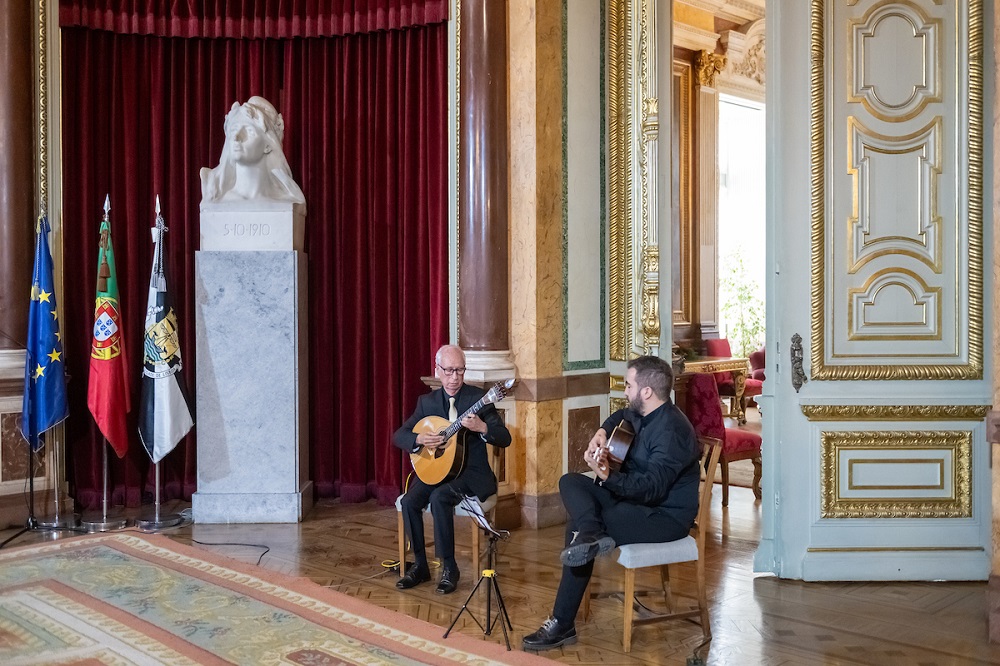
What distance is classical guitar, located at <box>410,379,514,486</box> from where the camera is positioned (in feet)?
14.0

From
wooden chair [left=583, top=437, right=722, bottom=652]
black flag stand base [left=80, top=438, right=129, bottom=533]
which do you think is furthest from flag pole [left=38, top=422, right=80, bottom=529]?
wooden chair [left=583, top=437, right=722, bottom=652]

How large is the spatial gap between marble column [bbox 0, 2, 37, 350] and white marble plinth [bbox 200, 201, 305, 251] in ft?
3.55

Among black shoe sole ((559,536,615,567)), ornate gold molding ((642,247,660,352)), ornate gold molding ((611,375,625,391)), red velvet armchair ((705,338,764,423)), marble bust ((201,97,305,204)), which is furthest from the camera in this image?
red velvet armchair ((705,338,764,423))

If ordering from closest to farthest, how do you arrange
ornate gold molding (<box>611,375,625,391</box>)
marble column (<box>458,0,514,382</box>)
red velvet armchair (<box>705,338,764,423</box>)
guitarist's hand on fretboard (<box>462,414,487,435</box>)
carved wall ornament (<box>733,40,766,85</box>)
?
guitarist's hand on fretboard (<box>462,414,487,435</box>) < marble column (<box>458,0,514,382</box>) < ornate gold molding (<box>611,375,625,391</box>) < red velvet armchair (<box>705,338,764,423</box>) < carved wall ornament (<box>733,40,766,85</box>)

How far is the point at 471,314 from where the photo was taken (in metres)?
5.48

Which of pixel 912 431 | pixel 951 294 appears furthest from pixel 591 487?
pixel 951 294

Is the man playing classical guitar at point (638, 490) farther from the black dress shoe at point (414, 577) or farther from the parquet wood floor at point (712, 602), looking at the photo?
the black dress shoe at point (414, 577)

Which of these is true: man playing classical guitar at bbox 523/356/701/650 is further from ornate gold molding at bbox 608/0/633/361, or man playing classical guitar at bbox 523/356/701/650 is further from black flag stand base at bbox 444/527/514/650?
ornate gold molding at bbox 608/0/633/361

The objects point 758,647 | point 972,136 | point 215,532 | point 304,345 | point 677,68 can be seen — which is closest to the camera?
point 758,647

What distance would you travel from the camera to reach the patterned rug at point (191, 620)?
11.3ft

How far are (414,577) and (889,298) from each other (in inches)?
99.5

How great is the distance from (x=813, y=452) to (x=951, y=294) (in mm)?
956

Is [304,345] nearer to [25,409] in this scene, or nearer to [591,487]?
[25,409]

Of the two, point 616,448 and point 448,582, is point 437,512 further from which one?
point 616,448
